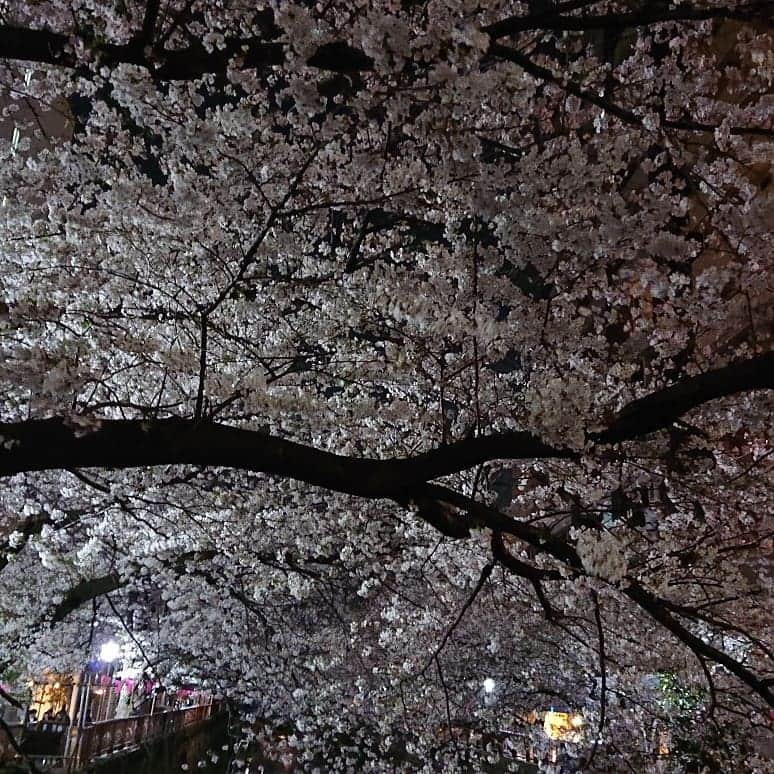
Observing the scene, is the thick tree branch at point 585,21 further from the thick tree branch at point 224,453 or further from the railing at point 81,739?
the railing at point 81,739

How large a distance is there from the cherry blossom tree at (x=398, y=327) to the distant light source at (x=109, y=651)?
512 cm

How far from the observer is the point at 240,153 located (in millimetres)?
6035

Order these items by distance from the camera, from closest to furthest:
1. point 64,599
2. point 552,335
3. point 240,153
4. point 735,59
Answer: point 240,153
point 552,335
point 64,599
point 735,59

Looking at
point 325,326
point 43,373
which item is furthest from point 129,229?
point 43,373

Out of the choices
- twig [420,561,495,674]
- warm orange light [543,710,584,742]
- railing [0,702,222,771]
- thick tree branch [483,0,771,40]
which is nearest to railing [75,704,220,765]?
railing [0,702,222,771]

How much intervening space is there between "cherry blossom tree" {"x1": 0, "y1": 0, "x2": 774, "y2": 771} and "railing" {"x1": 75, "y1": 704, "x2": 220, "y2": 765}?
537cm

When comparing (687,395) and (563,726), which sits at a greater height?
(687,395)

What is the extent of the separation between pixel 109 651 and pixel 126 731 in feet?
12.0

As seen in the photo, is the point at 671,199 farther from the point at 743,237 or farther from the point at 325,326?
the point at 325,326

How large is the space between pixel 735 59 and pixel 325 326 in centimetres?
837

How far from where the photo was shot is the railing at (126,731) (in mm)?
15203

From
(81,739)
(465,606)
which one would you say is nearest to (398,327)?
(465,606)

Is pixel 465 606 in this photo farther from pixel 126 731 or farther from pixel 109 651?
pixel 126 731

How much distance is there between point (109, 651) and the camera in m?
16.2
